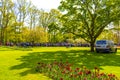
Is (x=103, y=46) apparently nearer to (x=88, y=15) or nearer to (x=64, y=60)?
(x=88, y=15)

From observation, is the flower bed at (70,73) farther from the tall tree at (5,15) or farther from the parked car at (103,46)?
the tall tree at (5,15)

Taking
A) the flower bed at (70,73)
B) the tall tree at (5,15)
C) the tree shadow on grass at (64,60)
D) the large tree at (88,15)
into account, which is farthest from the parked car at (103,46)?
the tall tree at (5,15)

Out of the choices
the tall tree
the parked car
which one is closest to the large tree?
the parked car

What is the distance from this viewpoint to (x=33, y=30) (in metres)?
78.8

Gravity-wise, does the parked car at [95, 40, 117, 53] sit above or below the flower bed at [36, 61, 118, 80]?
above

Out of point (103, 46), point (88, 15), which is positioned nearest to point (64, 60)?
point (103, 46)

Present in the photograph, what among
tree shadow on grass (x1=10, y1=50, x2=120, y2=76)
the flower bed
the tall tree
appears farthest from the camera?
the tall tree

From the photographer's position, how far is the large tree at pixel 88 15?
137 ft

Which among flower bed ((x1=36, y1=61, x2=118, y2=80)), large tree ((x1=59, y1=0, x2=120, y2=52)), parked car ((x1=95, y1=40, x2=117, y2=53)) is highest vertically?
large tree ((x1=59, y1=0, x2=120, y2=52))

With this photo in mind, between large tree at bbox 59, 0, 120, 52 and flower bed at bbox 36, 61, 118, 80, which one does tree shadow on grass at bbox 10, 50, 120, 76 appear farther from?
large tree at bbox 59, 0, 120, 52

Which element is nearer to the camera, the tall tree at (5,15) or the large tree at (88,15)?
the large tree at (88,15)

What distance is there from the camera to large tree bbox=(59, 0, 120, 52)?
137ft

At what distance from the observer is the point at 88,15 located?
43.6 m

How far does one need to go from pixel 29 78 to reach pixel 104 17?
2754 cm
